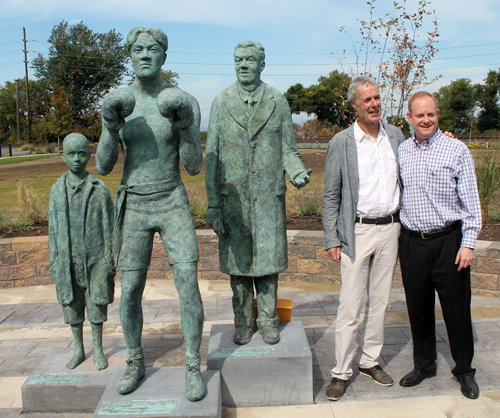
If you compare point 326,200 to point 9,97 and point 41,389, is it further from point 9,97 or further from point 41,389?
point 9,97

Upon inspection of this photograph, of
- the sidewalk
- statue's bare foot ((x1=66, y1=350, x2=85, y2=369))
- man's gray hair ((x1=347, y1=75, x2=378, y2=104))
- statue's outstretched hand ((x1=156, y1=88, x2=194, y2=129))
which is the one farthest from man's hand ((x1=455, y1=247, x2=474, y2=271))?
statue's bare foot ((x1=66, y1=350, x2=85, y2=369))

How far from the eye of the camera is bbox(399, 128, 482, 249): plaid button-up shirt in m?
3.01

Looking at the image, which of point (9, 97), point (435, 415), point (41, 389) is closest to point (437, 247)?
point (435, 415)

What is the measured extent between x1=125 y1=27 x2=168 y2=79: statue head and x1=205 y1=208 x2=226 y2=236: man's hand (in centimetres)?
98

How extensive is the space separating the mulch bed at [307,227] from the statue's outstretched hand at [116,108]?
4.44 metres

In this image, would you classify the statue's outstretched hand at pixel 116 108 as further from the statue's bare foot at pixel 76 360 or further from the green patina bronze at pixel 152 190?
the statue's bare foot at pixel 76 360

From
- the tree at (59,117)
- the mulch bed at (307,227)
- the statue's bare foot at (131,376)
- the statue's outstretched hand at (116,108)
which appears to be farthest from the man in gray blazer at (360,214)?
the tree at (59,117)

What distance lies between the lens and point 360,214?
318 centimetres

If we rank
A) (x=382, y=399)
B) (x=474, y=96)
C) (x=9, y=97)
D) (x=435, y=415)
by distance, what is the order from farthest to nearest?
(x=9, y=97)
(x=474, y=96)
(x=382, y=399)
(x=435, y=415)

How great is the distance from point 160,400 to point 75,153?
1.69m

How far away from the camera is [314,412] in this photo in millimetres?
3018

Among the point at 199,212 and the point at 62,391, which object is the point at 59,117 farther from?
the point at 62,391

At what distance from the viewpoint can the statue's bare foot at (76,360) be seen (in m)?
3.25

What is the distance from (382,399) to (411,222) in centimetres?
122
